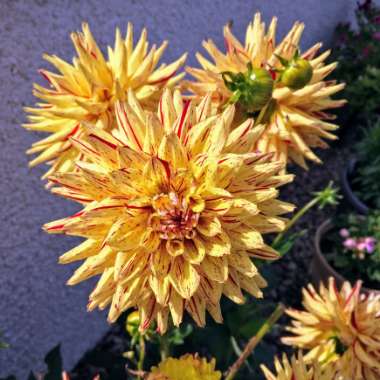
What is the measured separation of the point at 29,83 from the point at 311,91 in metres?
0.83

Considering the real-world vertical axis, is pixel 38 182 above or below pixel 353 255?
above

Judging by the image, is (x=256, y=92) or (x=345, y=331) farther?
(x=345, y=331)

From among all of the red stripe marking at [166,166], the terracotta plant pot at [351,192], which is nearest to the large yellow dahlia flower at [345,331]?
the red stripe marking at [166,166]

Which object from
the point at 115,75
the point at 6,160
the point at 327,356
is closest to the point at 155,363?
the point at 327,356

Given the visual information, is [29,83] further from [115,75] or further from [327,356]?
[327,356]

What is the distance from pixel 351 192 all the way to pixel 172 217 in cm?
214

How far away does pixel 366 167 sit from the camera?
2.70m

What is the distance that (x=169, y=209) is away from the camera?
73 cm

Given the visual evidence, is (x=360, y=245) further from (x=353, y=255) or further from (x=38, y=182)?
(x=38, y=182)

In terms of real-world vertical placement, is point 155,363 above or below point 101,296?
below

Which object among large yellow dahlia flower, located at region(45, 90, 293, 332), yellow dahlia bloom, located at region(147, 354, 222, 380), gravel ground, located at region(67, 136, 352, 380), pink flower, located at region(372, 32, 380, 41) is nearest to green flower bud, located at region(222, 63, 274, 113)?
large yellow dahlia flower, located at region(45, 90, 293, 332)

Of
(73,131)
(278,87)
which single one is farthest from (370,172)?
(73,131)

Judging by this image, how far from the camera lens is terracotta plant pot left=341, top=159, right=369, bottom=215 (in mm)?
2605

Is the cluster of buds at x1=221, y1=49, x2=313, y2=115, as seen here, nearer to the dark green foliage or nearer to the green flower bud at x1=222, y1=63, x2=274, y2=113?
the green flower bud at x1=222, y1=63, x2=274, y2=113
